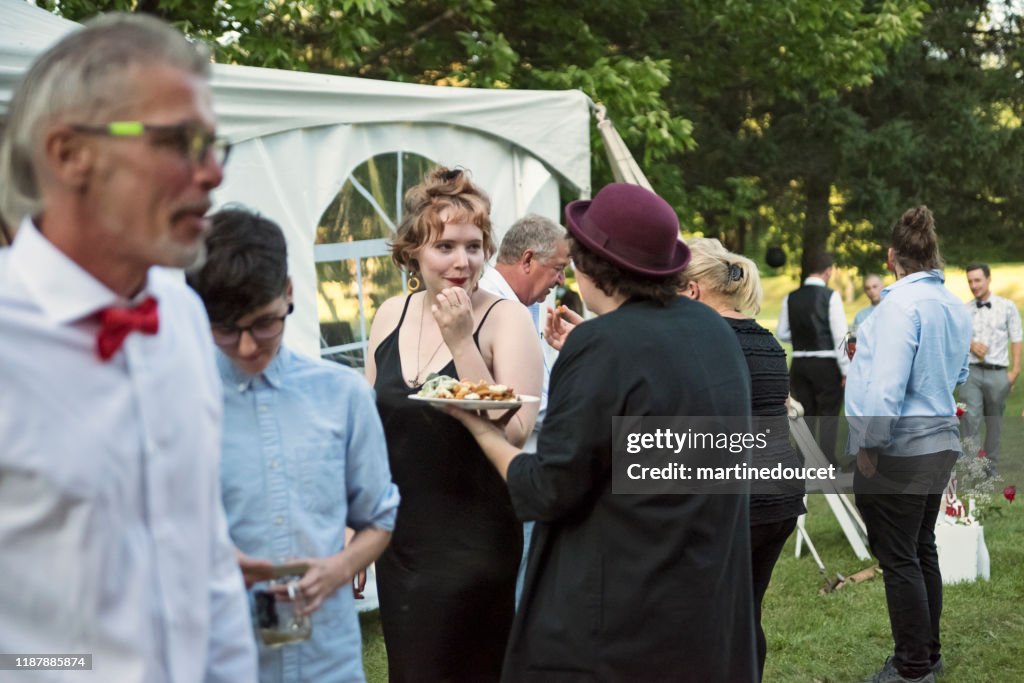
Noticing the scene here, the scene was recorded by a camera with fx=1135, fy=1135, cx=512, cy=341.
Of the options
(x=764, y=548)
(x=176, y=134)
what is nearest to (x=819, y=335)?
(x=764, y=548)

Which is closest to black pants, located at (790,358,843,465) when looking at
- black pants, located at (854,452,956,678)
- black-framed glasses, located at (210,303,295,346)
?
black pants, located at (854,452,956,678)

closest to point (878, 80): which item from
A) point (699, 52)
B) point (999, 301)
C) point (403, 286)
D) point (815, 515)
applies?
point (699, 52)

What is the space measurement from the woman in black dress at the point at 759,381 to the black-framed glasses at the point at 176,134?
9.12ft

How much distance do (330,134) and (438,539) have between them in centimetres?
286

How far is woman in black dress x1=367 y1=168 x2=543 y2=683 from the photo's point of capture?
2920 mm

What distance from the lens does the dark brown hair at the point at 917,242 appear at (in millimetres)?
4770

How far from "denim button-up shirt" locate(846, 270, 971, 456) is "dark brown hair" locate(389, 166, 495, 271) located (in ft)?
7.24

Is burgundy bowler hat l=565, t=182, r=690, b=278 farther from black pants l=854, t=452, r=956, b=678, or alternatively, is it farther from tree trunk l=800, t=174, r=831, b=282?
tree trunk l=800, t=174, r=831, b=282

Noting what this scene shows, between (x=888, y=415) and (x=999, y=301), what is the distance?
6750 millimetres

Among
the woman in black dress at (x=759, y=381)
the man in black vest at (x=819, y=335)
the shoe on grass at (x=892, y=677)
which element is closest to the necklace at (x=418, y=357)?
the woman in black dress at (x=759, y=381)

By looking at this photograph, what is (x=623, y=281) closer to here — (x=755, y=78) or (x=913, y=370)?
(x=913, y=370)

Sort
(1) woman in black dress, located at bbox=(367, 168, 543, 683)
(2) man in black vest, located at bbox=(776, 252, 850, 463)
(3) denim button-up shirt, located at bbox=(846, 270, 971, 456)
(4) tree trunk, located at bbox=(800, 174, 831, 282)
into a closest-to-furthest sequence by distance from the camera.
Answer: (1) woman in black dress, located at bbox=(367, 168, 543, 683)
(3) denim button-up shirt, located at bbox=(846, 270, 971, 456)
(2) man in black vest, located at bbox=(776, 252, 850, 463)
(4) tree trunk, located at bbox=(800, 174, 831, 282)

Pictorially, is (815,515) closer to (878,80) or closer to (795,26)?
(795,26)

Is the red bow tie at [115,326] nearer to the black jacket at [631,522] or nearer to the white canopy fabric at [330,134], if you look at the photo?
the black jacket at [631,522]
